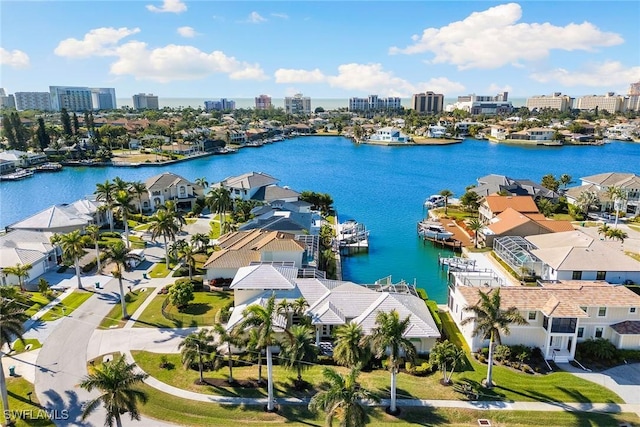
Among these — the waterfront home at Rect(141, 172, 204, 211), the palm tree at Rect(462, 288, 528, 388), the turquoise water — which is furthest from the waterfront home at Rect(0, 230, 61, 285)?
the palm tree at Rect(462, 288, 528, 388)

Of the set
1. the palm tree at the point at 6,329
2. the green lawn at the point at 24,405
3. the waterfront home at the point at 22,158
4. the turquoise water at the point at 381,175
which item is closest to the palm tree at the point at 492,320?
the turquoise water at the point at 381,175

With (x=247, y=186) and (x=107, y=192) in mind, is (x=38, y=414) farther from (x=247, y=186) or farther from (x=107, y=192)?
(x=247, y=186)

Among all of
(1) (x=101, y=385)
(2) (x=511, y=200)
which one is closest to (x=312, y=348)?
(1) (x=101, y=385)

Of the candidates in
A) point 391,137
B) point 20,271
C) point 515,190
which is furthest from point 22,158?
point 391,137

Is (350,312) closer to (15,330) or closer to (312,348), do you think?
(312,348)

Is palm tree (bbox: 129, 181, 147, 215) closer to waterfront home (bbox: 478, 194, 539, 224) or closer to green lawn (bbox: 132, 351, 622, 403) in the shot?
green lawn (bbox: 132, 351, 622, 403)

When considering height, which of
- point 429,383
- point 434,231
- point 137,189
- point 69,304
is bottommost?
point 429,383
